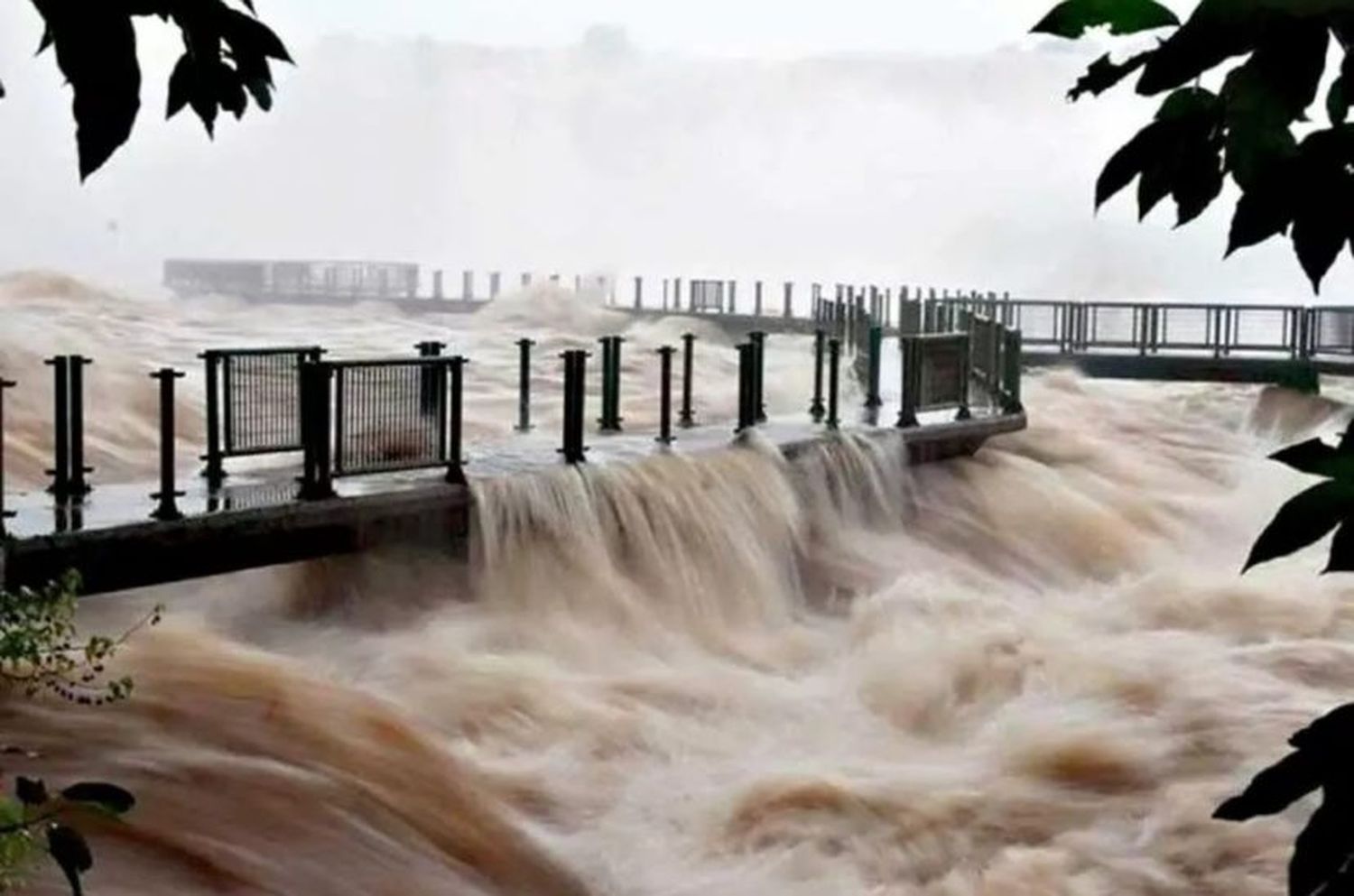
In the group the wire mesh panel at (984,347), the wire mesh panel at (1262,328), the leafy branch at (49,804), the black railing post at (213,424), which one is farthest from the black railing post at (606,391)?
the wire mesh panel at (1262,328)

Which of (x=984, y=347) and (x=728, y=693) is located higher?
(x=984, y=347)

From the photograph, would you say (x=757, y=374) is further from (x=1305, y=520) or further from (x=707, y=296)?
(x=707, y=296)

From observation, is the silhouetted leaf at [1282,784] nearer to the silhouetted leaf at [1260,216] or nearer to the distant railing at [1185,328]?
the silhouetted leaf at [1260,216]

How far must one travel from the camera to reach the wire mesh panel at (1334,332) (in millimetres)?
20359

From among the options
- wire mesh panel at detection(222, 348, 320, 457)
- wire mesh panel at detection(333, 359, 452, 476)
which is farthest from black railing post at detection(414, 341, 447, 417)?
wire mesh panel at detection(222, 348, 320, 457)

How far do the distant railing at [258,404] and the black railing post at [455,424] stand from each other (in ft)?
2.31

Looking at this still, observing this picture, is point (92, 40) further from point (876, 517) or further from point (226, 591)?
point (876, 517)

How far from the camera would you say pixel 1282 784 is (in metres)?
1.06

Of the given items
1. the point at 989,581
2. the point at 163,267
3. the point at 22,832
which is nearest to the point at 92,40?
the point at 22,832

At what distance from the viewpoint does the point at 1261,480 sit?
1523 centimetres

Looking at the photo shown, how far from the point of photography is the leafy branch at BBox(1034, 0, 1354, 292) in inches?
40.8

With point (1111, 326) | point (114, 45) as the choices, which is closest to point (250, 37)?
point (114, 45)

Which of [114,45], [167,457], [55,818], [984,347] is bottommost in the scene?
[167,457]

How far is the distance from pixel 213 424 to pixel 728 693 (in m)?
2.93
